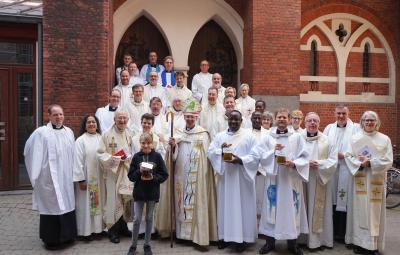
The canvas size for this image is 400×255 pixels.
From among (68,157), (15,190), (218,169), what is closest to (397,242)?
(218,169)

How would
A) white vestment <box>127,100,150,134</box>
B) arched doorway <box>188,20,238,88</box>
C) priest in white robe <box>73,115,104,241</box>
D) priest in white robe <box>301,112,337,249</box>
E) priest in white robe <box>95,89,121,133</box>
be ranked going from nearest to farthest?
priest in white robe <box>301,112,337,249</box>
priest in white robe <box>73,115,104,241</box>
priest in white robe <box>95,89,121,133</box>
white vestment <box>127,100,150,134</box>
arched doorway <box>188,20,238,88</box>

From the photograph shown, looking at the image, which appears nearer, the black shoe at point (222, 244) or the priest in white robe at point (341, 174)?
the black shoe at point (222, 244)

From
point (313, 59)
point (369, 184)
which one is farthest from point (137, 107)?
point (313, 59)

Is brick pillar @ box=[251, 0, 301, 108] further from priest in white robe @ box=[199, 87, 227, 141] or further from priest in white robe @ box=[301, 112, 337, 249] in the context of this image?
priest in white robe @ box=[301, 112, 337, 249]

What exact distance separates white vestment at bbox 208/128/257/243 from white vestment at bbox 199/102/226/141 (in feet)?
5.36

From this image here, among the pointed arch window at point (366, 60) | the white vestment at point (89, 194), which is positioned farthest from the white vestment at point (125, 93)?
the pointed arch window at point (366, 60)

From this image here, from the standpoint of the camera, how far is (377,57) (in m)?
13.7

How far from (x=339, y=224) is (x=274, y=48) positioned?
523 centimetres

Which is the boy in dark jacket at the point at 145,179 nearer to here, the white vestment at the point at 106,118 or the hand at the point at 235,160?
the hand at the point at 235,160

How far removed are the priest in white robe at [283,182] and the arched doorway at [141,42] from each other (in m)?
6.48

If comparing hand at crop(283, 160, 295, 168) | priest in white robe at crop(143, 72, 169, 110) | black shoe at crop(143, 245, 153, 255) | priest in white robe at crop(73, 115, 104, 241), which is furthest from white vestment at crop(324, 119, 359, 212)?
priest in white robe at crop(143, 72, 169, 110)

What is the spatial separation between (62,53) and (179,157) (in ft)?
14.1

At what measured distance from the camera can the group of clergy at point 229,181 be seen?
6.47 meters

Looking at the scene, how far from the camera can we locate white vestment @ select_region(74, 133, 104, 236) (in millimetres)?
7020
